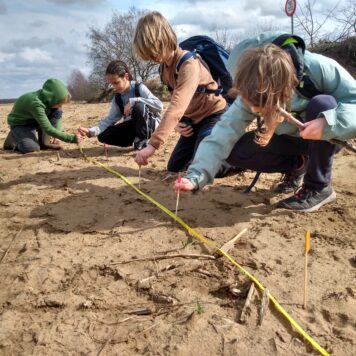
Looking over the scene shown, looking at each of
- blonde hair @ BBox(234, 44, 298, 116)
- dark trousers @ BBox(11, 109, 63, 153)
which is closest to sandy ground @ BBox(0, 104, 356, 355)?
blonde hair @ BBox(234, 44, 298, 116)

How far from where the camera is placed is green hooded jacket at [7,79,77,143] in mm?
4941

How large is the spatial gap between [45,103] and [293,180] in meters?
3.38

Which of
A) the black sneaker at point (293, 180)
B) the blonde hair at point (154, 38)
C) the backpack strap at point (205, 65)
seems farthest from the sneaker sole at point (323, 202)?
the blonde hair at point (154, 38)

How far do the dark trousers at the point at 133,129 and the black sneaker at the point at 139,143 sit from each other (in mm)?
26

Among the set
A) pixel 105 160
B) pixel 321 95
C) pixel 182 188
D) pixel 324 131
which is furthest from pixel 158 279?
pixel 105 160

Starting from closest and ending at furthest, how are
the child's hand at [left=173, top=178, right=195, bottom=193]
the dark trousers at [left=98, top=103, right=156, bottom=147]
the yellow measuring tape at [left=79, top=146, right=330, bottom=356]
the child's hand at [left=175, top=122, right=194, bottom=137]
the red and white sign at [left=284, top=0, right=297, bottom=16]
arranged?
the yellow measuring tape at [left=79, top=146, right=330, bottom=356]
the child's hand at [left=173, top=178, right=195, bottom=193]
the child's hand at [left=175, top=122, right=194, bottom=137]
the dark trousers at [left=98, top=103, right=156, bottom=147]
the red and white sign at [left=284, top=0, right=297, bottom=16]

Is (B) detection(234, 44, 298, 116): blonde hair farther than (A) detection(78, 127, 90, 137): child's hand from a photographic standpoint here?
No

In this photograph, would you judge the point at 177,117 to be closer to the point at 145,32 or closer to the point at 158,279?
the point at 145,32

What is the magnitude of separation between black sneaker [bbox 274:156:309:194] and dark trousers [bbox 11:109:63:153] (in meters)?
3.32

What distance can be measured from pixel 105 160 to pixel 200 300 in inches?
115

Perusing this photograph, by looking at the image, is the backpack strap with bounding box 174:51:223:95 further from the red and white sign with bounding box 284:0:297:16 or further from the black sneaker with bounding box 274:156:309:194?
the red and white sign with bounding box 284:0:297:16

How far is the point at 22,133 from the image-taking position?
17.3 feet

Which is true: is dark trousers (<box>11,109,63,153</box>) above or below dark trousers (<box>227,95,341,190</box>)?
below

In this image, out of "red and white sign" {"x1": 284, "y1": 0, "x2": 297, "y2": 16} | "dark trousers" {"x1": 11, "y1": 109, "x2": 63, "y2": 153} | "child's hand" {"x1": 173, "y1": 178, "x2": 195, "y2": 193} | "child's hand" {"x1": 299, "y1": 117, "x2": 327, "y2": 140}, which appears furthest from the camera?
"red and white sign" {"x1": 284, "y1": 0, "x2": 297, "y2": 16}
